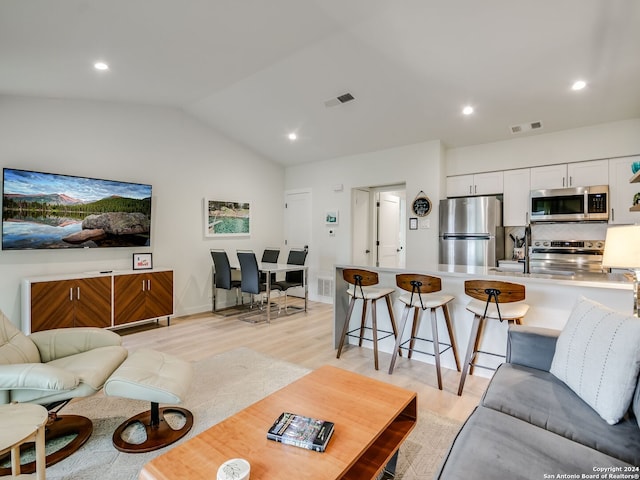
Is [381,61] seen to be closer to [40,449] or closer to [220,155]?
[220,155]

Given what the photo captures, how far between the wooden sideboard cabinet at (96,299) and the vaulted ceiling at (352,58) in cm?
212

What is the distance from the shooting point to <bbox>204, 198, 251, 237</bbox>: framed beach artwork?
535 centimetres

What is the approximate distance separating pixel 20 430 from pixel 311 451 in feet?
3.99

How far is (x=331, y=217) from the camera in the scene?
6008mm

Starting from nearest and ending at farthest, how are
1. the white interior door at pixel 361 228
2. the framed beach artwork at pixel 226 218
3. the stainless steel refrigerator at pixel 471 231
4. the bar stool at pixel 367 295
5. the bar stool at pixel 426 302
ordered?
1. the bar stool at pixel 426 302
2. the bar stool at pixel 367 295
3. the stainless steel refrigerator at pixel 471 231
4. the framed beach artwork at pixel 226 218
5. the white interior door at pixel 361 228

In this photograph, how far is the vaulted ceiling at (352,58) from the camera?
8.52 feet

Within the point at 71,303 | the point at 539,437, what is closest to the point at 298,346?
the point at 71,303

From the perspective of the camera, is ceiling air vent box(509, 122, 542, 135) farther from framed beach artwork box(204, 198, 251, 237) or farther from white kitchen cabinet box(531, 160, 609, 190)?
framed beach artwork box(204, 198, 251, 237)

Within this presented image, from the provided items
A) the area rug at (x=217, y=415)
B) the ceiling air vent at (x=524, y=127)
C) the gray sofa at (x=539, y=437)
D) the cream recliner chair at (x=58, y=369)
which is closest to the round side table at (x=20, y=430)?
the cream recliner chair at (x=58, y=369)

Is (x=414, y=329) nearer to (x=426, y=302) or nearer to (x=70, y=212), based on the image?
(x=426, y=302)

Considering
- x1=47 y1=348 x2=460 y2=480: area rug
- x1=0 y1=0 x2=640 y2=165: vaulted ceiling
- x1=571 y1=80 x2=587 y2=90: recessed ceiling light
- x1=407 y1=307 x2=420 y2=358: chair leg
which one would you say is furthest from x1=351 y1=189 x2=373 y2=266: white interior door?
x1=571 y1=80 x2=587 y2=90: recessed ceiling light

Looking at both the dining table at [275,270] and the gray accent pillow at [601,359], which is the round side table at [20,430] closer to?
the gray accent pillow at [601,359]

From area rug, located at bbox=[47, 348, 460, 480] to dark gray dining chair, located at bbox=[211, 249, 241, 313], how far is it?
1722 mm

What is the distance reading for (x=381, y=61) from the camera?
343 cm
